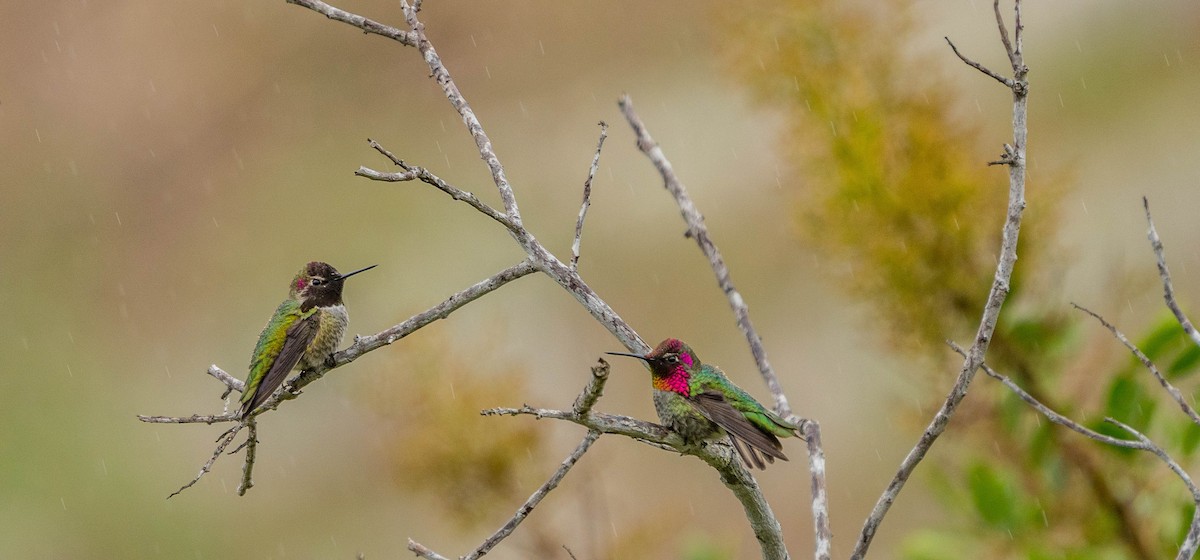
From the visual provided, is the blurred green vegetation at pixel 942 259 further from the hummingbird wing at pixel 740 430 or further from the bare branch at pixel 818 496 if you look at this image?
the hummingbird wing at pixel 740 430

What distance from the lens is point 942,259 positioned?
6551mm

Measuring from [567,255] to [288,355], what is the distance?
39.8 ft

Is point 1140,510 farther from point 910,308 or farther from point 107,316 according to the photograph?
point 107,316

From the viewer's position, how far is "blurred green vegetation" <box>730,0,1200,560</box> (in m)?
6.38

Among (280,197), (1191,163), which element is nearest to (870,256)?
(1191,163)

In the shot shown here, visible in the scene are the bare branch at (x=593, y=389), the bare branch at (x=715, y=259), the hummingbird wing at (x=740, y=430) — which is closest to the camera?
the bare branch at (x=593, y=389)

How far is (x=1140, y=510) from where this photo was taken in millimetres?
6457

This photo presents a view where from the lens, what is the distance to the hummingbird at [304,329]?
14.0 ft

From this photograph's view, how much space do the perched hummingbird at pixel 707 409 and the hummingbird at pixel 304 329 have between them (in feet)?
4.03

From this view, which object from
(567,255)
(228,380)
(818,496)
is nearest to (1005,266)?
(818,496)

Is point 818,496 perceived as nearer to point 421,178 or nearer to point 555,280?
point 555,280

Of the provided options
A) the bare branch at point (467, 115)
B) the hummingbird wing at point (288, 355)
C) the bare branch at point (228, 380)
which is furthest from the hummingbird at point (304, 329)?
the bare branch at point (467, 115)

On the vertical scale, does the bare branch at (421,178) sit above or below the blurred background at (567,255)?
below

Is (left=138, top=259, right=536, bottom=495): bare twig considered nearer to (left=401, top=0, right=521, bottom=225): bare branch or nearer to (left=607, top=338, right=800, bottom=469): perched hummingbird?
(left=401, top=0, right=521, bottom=225): bare branch
